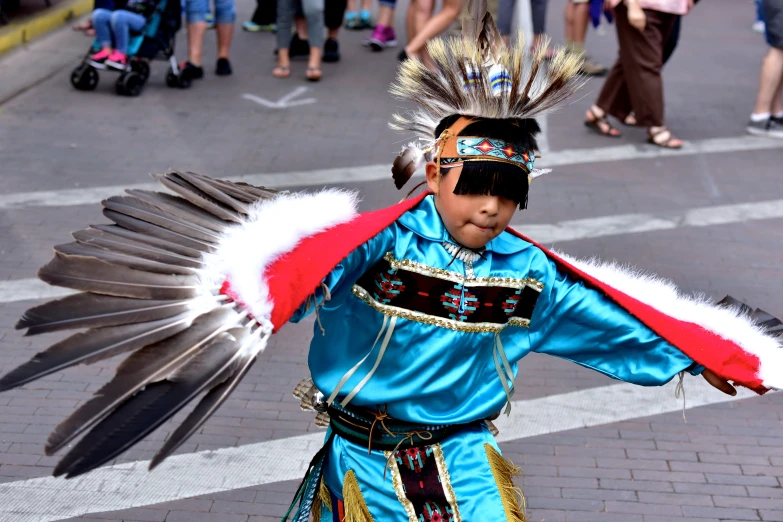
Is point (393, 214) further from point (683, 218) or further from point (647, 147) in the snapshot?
point (647, 147)

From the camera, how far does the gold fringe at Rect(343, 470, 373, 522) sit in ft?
9.07

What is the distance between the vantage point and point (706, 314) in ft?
9.59

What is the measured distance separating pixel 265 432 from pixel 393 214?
7.35 feet

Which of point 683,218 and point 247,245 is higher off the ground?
point 247,245

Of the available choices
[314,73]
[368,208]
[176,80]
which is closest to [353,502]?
[368,208]

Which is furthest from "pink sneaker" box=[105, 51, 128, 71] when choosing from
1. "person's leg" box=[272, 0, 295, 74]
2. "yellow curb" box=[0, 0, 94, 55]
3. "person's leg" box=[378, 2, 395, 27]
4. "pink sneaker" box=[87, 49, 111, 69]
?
"person's leg" box=[378, 2, 395, 27]

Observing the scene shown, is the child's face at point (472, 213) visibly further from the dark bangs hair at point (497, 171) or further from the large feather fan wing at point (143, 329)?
the large feather fan wing at point (143, 329)

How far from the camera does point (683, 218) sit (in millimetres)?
7293

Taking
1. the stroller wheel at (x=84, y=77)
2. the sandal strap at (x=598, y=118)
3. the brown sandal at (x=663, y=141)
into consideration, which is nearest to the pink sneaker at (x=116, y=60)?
the stroller wheel at (x=84, y=77)

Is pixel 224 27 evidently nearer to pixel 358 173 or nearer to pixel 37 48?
pixel 37 48

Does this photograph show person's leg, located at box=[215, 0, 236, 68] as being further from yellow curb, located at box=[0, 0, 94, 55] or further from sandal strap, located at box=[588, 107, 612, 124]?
sandal strap, located at box=[588, 107, 612, 124]

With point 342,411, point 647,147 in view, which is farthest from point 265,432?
point 647,147

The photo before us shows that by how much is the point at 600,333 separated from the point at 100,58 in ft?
24.4

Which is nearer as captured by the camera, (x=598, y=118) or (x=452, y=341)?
(x=452, y=341)
